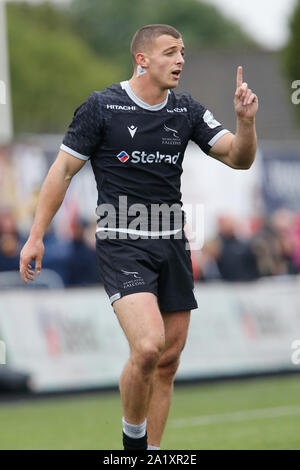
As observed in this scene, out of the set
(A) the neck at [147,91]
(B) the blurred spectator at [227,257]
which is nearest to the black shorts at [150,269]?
(A) the neck at [147,91]

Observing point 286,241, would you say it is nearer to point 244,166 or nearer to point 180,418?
point 180,418

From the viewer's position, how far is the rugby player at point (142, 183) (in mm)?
6734

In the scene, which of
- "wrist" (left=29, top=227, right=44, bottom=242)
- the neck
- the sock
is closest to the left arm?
the neck

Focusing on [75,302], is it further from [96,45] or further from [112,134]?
[96,45]

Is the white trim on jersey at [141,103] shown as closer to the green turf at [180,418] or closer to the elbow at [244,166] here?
the elbow at [244,166]

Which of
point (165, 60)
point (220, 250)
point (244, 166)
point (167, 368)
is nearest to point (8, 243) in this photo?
point (220, 250)

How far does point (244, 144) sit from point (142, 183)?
28.2 inches

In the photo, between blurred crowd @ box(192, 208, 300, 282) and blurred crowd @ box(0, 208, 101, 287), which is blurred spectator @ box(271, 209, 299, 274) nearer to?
A: blurred crowd @ box(192, 208, 300, 282)

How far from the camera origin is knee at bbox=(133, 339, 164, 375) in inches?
254

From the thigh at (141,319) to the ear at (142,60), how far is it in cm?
150

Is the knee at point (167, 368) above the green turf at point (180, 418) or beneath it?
above

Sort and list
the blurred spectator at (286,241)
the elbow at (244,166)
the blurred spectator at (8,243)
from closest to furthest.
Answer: the elbow at (244,166) < the blurred spectator at (8,243) < the blurred spectator at (286,241)

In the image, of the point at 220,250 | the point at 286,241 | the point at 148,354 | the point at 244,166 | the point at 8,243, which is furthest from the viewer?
the point at 286,241

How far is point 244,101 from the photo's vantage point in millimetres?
6656
